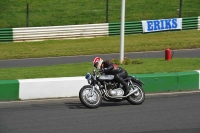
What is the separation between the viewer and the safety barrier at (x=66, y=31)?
93.9ft

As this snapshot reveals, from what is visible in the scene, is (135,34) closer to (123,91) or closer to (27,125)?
(123,91)

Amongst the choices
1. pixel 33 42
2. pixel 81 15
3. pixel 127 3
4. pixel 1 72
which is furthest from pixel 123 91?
pixel 127 3

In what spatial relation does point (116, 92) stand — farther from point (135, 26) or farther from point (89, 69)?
point (135, 26)

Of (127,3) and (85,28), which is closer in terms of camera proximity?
(85,28)

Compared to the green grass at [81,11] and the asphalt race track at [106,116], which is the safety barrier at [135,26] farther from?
the asphalt race track at [106,116]

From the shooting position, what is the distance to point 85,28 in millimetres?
29641

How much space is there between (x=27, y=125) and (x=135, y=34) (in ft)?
67.9

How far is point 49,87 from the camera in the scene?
13.5 metres

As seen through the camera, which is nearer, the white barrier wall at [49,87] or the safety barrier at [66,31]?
the white barrier wall at [49,87]

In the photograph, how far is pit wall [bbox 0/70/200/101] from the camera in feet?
43.5

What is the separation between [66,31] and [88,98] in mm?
17837

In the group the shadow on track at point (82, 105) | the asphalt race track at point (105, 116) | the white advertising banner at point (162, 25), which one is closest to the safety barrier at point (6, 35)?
→ the white advertising banner at point (162, 25)

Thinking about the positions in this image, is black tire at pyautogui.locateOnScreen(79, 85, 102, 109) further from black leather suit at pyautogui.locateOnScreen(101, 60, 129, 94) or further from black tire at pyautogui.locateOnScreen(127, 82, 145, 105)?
black tire at pyautogui.locateOnScreen(127, 82, 145, 105)

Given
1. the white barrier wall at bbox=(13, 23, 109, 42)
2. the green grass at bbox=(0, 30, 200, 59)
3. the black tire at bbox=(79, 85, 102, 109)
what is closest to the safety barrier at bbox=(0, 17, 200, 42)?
the white barrier wall at bbox=(13, 23, 109, 42)
